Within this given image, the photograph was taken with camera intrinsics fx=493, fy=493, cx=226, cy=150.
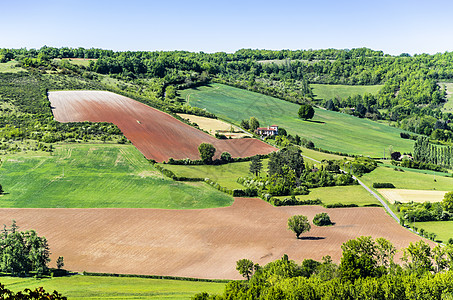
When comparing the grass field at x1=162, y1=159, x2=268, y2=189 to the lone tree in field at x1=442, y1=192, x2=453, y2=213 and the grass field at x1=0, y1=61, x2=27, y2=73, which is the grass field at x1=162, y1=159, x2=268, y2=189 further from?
the grass field at x1=0, y1=61, x2=27, y2=73

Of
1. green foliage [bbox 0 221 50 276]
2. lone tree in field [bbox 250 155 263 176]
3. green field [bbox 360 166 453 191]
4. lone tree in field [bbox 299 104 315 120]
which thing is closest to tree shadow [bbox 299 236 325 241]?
green field [bbox 360 166 453 191]

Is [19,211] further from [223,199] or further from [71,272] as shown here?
[223,199]

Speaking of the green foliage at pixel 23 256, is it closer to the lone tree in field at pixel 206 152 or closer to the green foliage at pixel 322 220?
the green foliage at pixel 322 220

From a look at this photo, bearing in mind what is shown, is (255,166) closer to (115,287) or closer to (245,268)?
(245,268)

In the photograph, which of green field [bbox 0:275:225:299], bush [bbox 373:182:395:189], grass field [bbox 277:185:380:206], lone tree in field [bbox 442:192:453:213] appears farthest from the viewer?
bush [bbox 373:182:395:189]

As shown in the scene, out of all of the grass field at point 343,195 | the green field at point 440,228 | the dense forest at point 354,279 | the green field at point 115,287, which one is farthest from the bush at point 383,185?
the green field at point 115,287

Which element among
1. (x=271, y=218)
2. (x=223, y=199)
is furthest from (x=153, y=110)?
(x=271, y=218)

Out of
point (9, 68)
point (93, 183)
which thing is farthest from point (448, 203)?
A: point (9, 68)
